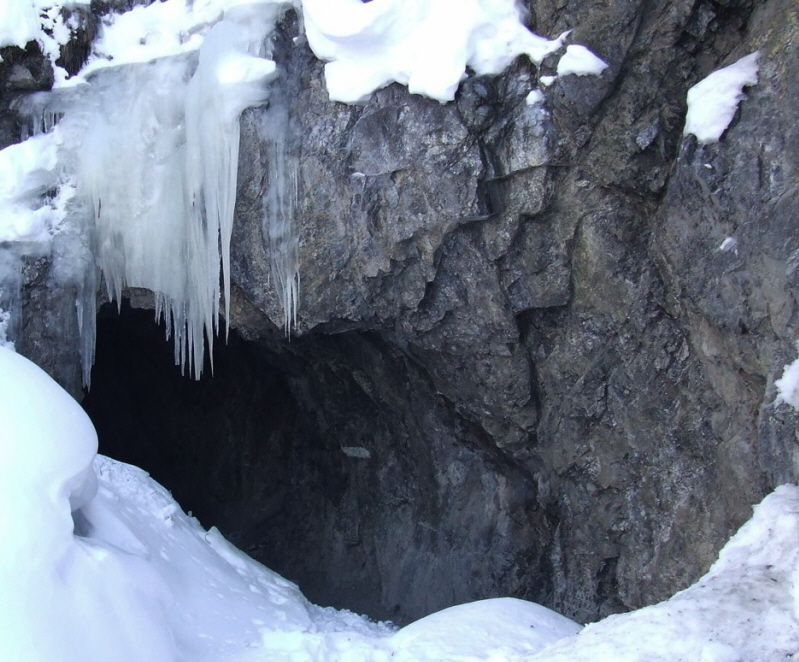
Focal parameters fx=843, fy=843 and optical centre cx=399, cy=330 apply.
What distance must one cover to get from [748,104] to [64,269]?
5209mm

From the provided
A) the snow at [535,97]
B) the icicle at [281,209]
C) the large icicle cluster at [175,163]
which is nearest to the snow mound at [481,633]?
the icicle at [281,209]

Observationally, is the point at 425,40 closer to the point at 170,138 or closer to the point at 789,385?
the point at 170,138

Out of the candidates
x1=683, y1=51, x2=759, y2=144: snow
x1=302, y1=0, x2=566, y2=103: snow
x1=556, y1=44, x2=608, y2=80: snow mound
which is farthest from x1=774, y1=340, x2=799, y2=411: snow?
x1=302, y1=0, x2=566, y2=103: snow

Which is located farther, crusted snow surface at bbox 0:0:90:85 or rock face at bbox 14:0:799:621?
crusted snow surface at bbox 0:0:90:85

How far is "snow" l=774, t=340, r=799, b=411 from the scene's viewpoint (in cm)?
409

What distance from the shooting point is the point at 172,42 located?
6938 mm

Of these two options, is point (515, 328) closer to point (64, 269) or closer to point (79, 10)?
point (64, 269)

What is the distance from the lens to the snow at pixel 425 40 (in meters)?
5.42

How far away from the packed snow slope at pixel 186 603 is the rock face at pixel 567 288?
1.04 meters

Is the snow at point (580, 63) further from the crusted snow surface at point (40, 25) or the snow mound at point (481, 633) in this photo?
the crusted snow surface at point (40, 25)

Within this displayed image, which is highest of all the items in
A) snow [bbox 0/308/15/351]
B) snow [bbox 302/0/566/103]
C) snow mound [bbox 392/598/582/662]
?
snow [bbox 302/0/566/103]

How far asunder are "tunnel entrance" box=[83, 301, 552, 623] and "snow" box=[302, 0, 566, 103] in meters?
2.47

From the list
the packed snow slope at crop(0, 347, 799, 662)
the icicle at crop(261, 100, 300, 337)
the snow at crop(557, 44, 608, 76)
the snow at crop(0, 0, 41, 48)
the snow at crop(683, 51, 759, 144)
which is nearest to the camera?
the packed snow slope at crop(0, 347, 799, 662)

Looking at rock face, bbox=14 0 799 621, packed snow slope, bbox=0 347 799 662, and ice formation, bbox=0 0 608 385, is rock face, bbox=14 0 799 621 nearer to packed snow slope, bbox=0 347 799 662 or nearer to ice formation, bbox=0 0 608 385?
ice formation, bbox=0 0 608 385
